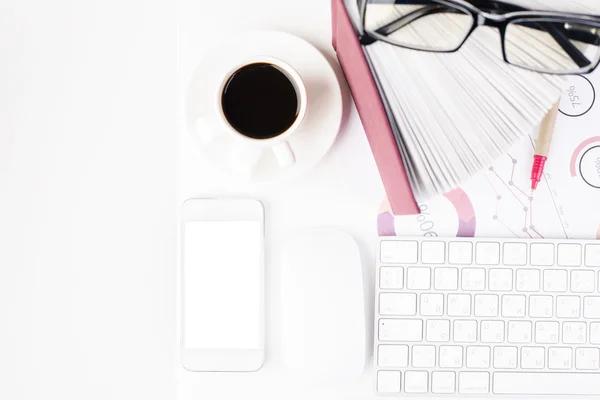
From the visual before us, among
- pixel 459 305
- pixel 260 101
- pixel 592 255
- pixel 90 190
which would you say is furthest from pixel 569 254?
pixel 90 190

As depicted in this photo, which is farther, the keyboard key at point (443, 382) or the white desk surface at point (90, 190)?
the white desk surface at point (90, 190)

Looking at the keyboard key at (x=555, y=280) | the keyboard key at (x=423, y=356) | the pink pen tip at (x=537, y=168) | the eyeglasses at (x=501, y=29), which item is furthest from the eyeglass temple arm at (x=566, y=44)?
the keyboard key at (x=423, y=356)

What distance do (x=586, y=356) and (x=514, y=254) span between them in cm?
14

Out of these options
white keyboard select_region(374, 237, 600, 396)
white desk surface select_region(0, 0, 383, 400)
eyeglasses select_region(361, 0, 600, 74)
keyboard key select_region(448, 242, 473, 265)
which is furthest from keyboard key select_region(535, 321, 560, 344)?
white desk surface select_region(0, 0, 383, 400)

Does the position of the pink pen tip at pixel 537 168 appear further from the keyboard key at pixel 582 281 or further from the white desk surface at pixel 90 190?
the white desk surface at pixel 90 190

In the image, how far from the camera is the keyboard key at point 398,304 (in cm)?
57

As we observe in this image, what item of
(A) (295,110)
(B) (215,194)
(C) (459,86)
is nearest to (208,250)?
(B) (215,194)

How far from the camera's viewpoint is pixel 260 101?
20.5 inches

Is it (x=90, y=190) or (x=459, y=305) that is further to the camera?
(x=90, y=190)

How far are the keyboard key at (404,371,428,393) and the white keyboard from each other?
0.01 meters

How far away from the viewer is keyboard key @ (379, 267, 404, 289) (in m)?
0.57

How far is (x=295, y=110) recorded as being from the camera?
1.70 ft

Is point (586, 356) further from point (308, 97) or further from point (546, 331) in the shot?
point (308, 97)

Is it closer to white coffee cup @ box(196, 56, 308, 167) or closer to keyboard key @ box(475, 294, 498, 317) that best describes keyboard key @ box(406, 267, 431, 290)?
keyboard key @ box(475, 294, 498, 317)
